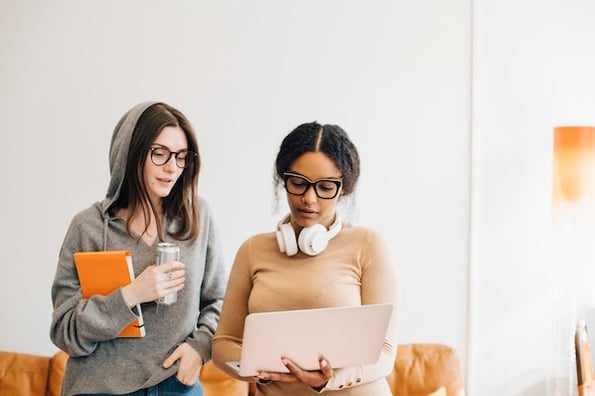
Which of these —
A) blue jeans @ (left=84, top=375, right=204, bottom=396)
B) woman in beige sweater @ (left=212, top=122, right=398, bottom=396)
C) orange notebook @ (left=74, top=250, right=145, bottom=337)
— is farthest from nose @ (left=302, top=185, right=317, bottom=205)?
blue jeans @ (left=84, top=375, right=204, bottom=396)

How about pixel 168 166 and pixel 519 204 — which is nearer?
pixel 168 166

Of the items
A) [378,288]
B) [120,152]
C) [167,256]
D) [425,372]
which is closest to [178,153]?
A: [120,152]

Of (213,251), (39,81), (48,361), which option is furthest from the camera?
(39,81)

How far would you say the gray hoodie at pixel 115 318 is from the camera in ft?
5.88

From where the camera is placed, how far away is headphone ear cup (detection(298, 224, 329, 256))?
1755 mm

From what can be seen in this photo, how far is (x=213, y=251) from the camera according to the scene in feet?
6.59

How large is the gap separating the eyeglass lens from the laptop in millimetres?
304

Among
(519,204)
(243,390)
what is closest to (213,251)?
(243,390)

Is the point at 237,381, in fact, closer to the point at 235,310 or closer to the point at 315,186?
the point at 235,310

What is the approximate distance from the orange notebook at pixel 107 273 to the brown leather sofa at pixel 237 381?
3.70 feet

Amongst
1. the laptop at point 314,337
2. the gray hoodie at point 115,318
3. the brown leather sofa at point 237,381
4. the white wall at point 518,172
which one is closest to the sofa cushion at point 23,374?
the brown leather sofa at point 237,381

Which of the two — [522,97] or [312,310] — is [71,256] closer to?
[312,310]

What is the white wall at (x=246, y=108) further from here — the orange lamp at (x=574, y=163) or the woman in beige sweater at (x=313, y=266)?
the woman in beige sweater at (x=313, y=266)

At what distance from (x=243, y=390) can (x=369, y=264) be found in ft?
4.36
